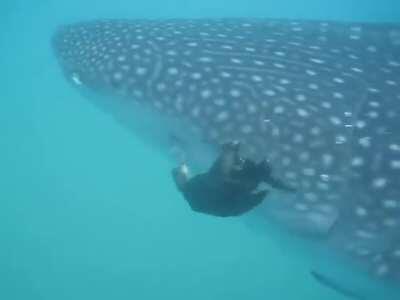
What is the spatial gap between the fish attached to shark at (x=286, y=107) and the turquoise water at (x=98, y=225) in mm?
3750

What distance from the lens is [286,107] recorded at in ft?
11.4

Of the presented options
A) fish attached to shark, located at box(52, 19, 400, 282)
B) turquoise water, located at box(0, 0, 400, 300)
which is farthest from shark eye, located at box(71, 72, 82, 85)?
turquoise water, located at box(0, 0, 400, 300)

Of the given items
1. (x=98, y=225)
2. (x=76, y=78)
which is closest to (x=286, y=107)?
(x=76, y=78)

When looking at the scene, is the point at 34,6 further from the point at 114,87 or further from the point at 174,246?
the point at 114,87

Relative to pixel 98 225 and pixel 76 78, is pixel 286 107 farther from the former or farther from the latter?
pixel 98 225

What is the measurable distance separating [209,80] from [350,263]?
1457mm

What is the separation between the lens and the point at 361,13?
12.4 m

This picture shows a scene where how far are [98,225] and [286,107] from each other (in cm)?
661

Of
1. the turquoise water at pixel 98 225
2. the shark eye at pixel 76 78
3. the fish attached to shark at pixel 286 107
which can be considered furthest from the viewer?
the turquoise water at pixel 98 225

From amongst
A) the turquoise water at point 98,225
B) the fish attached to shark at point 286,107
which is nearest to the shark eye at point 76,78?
the fish attached to shark at point 286,107

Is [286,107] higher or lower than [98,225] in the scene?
higher

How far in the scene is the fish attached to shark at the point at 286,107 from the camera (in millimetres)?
3350

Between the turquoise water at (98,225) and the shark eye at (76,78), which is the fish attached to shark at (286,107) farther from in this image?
the turquoise water at (98,225)

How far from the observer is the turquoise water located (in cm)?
873
